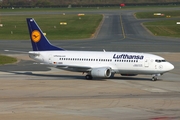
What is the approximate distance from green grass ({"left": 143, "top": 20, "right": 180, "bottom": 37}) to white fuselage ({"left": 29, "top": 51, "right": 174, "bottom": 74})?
246ft

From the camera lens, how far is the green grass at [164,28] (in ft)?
449

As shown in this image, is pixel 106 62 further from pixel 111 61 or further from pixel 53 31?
pixel 53 31

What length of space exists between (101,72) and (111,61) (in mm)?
2362

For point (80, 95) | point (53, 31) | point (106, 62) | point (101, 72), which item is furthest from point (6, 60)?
point (53, 31)

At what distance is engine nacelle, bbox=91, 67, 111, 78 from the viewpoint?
58328mm

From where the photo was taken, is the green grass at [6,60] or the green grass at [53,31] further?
the green grass at [53,31]

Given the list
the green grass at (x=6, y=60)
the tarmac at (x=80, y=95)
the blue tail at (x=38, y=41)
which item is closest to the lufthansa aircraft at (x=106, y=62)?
the blue tail at (x=38, y=41)

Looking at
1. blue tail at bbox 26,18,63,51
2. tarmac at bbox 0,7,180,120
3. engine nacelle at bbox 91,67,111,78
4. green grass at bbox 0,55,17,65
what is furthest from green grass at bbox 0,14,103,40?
engine nacelle at bbox 91,67,111,78

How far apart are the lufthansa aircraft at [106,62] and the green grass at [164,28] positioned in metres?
75.0

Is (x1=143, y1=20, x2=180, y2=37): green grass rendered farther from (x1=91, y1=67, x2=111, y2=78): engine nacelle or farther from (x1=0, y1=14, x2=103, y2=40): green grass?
(x1=91, y1=67, x2=111, y2=78): engine nacelle

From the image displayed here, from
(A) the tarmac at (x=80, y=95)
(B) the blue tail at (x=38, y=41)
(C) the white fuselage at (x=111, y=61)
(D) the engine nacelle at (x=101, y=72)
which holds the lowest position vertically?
(A) the tarmac at (x=80, y=95)

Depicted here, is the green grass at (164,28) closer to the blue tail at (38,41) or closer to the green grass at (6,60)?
the green grass at (6,60)

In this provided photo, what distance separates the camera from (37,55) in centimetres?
6406

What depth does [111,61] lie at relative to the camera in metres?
60.0
